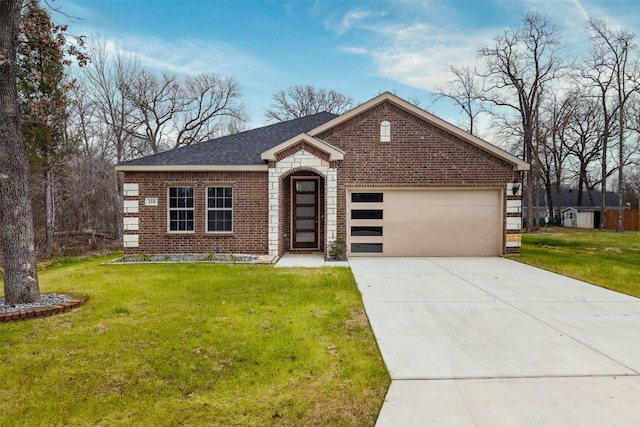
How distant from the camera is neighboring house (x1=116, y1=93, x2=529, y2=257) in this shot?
11133 mm

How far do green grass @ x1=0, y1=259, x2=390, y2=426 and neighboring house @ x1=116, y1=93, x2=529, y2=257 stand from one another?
489 centimetres

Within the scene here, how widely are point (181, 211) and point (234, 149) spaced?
9.26ft

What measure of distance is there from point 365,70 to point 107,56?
47.6ft

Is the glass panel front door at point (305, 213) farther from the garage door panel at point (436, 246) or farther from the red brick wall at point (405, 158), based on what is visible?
the garage door panel at point (436, 246)

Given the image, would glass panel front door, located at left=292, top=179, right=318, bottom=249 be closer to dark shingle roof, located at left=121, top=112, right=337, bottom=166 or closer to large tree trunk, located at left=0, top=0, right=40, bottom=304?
dark shingle roof, located at left=121, top=112, right=337, bottom=166

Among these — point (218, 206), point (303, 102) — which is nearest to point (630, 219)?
point (303, 102)

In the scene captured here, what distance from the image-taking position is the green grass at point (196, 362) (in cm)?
288

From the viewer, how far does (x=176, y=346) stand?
4.14 metres

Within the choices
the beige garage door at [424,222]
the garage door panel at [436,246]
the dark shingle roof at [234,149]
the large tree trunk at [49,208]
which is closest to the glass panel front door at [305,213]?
the beige garage door at [424,222]

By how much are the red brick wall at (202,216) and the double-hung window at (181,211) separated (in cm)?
17

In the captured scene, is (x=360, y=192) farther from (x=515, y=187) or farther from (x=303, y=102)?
(x=303, y=102)

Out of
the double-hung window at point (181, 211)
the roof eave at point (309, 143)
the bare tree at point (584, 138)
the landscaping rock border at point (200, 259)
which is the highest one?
the bare tree at point (584, 138)

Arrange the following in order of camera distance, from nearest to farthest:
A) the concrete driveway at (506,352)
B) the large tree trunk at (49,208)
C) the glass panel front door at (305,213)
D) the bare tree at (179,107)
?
1. the concrete driveway at (506,352)
2. the glass panel front door at (305,213)
3. the large tree trunk at (49,208)
4. the bare tree at (179,107)

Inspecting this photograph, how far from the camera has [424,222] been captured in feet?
38.0
